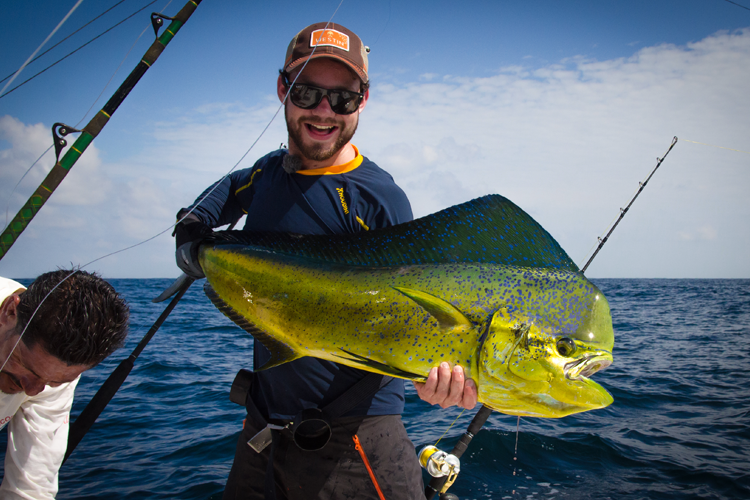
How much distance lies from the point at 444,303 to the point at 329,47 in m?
1.18

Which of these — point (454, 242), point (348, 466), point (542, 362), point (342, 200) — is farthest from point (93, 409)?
point (542, 362)

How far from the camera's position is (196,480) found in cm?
431

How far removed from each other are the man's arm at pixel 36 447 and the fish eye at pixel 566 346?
105 inches

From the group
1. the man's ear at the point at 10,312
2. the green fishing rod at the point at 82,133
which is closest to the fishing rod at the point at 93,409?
the man's ear at the point at 10,312

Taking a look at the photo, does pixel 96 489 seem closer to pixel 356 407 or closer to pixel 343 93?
pixel 356 407

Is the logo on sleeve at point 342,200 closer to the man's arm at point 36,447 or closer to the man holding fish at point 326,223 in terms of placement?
the man holding fish at point 326,223

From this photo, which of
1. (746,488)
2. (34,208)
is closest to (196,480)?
(34,208)

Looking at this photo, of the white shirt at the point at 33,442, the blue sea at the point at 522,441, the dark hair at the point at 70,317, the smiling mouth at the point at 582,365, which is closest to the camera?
the smiling mouth at the point at 582,365

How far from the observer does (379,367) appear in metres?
1.33

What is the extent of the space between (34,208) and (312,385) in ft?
5.19

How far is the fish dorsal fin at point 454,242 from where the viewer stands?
4.74 feet

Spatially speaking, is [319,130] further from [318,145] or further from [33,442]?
[33,442]

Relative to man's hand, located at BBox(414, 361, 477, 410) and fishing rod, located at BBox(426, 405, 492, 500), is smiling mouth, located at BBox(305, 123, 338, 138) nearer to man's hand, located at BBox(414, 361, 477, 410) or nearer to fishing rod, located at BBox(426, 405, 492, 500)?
man's hand, located at BBox(414, 361, 477, 410)

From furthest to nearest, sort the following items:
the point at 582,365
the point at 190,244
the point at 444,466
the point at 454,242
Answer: the point at 444,466
the point at 190,244
the point at 454,242
the point at 582,365
